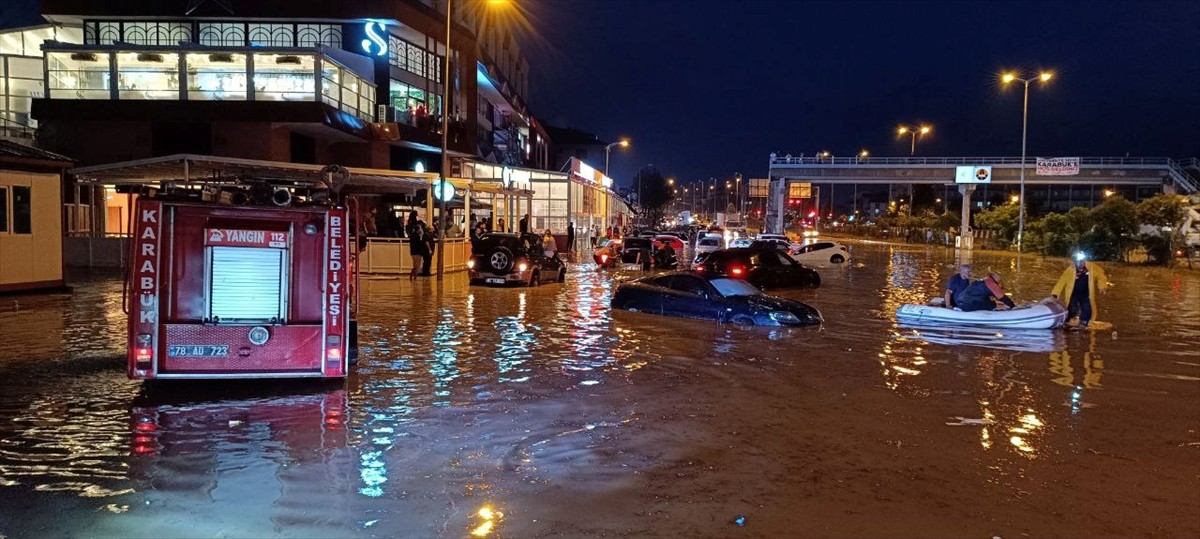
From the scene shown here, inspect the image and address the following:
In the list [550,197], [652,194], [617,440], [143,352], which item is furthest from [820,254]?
[652,194]

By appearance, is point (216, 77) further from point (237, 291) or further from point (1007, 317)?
point (1007, 317)

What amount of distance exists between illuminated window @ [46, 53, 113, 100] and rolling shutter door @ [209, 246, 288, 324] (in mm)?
29064

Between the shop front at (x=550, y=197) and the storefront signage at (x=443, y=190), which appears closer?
the storefront signage at (x=443, y=190)

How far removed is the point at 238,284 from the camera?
888 cm

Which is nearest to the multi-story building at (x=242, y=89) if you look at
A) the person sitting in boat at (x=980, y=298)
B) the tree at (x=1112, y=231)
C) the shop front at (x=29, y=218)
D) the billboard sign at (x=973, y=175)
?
the shop front at (x=29, y=218)

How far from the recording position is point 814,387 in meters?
10.3

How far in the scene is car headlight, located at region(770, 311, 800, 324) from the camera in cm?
1566

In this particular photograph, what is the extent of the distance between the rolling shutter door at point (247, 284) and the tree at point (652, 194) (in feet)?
413

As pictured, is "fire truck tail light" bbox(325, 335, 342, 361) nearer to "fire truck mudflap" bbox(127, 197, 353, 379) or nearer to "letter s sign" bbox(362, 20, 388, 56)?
"fire truck mudflap" bbox(127, 197, 353, 379)

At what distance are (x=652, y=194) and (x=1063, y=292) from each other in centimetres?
12196

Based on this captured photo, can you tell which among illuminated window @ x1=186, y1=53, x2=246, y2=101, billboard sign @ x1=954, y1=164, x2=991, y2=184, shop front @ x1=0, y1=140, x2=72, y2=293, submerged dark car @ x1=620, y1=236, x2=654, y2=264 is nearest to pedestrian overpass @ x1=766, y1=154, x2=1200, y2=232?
billboard sign @ x1=954, y1=164, x2=991, y2=184

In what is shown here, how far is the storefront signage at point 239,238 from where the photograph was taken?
875 centimetres

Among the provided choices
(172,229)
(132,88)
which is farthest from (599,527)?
(132,88)

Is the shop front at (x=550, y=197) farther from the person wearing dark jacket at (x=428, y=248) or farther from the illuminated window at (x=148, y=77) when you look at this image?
the illuminated window at (x=148, y=77)
